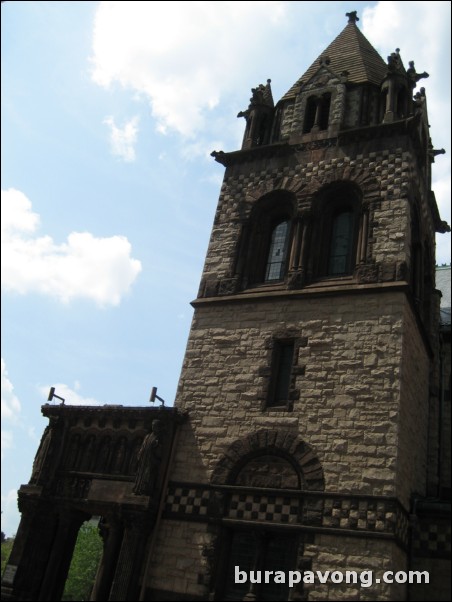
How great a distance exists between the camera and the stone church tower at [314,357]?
12.6 meters

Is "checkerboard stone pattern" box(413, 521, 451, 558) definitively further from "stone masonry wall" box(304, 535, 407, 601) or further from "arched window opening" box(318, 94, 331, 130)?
"arched window opening" box(318, 94, 331, 130)

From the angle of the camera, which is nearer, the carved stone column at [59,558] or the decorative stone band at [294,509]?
the decorative stone band at [294,509]

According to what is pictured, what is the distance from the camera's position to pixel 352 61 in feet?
68.0

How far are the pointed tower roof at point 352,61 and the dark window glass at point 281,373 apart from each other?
946cm

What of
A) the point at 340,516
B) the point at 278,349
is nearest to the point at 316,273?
the point at 278,349

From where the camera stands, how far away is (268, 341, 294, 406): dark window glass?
1462 centimetres

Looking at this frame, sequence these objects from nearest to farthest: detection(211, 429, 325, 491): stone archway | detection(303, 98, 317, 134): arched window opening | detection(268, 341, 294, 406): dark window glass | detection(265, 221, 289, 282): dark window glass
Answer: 1. detection(211, 429, 325, 491): stone archway
2. detection(268, 341, 294, 406): dark window glass
3. detection(265, 221, 289, 282): dark window glass
4. detection(303, 98, 317, 134): arched window opening

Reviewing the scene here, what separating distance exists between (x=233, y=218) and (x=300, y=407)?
6.67m

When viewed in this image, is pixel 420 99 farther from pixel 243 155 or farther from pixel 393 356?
pixel 393 356

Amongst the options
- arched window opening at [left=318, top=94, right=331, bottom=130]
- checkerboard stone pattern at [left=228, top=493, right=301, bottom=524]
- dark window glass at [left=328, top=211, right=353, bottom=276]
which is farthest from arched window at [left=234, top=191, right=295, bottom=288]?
checkerboard stone pattern at [left=228, top=493, right=301, bottom=524]

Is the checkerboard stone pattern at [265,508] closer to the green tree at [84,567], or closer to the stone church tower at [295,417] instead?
the stone church tower at [295,417]

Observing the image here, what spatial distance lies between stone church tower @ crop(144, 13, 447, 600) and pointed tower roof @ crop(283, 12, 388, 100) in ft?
0.51

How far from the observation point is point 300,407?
45.9 ft

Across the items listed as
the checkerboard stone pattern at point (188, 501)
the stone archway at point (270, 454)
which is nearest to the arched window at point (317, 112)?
the stone archway at point (270, 454)
